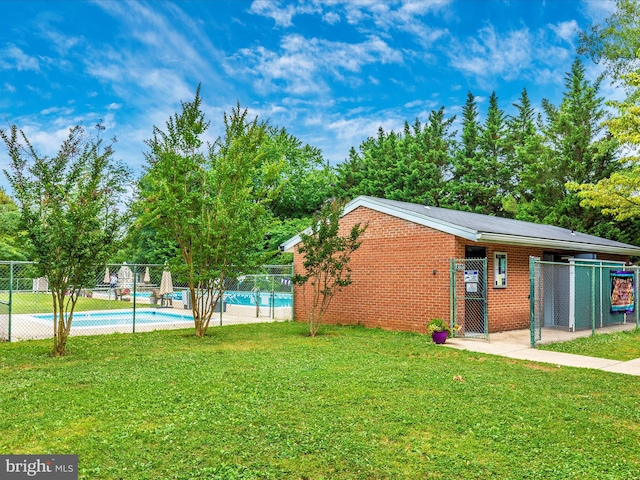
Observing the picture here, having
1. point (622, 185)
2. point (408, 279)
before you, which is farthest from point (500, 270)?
point (622, 185)

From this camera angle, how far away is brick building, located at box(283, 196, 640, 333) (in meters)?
11.5

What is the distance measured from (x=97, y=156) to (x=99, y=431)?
5.84 meters

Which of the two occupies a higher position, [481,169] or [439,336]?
[481,169]

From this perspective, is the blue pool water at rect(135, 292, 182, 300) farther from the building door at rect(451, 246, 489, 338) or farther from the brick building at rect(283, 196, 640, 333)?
the building door at rect(451, 246, 489, 338)

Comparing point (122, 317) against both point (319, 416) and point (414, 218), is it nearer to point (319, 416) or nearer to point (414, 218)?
point (414, 218)

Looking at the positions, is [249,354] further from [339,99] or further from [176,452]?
[339,99]

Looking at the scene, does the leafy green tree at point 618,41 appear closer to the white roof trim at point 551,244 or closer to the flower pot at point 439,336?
the white roof trim at point 551,244

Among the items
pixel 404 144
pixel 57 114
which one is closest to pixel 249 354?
pixel 57 114

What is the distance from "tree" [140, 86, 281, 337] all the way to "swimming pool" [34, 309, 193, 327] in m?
5.04

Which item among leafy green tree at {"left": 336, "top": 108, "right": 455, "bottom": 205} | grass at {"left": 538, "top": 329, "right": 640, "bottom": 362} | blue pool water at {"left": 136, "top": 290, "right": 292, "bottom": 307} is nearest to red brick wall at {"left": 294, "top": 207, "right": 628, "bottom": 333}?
grass at {"left": 538, "top": 329, "right": 640, "bottom": 362}

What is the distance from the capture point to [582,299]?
12336 mm

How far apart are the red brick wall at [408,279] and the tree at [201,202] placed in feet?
10.7

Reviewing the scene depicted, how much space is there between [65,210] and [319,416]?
20.3 ft

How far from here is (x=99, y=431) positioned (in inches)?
171
